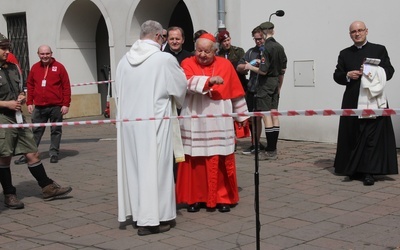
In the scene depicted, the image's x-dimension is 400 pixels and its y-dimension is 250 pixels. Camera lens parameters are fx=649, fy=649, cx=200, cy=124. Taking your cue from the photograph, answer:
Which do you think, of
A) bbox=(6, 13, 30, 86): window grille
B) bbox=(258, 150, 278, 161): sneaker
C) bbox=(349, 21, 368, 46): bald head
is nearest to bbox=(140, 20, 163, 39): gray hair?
bbox=(349, 21, 368, 46): bald head

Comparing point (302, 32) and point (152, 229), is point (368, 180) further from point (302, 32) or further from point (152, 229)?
point (302, 32)

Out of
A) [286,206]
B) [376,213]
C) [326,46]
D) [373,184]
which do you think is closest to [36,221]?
[286,206]

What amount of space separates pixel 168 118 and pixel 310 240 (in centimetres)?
160

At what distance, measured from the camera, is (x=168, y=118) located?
224 inches

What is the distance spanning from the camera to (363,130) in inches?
293

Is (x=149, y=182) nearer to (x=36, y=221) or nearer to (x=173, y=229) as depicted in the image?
(x=173, y=229)

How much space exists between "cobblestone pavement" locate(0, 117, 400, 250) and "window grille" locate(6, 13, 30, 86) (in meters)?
8.54

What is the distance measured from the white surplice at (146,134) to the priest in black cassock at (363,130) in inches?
101

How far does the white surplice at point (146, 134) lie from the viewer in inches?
223

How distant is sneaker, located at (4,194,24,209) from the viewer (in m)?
6.76

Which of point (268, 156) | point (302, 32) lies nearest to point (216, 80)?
point (268, 156)

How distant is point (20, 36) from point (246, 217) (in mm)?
12430

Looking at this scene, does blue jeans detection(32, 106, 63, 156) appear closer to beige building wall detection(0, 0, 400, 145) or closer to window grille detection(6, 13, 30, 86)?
beige building wall detection(0, 0, 400, 145)

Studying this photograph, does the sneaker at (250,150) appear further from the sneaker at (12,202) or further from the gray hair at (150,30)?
the gray hair at (150,30)
